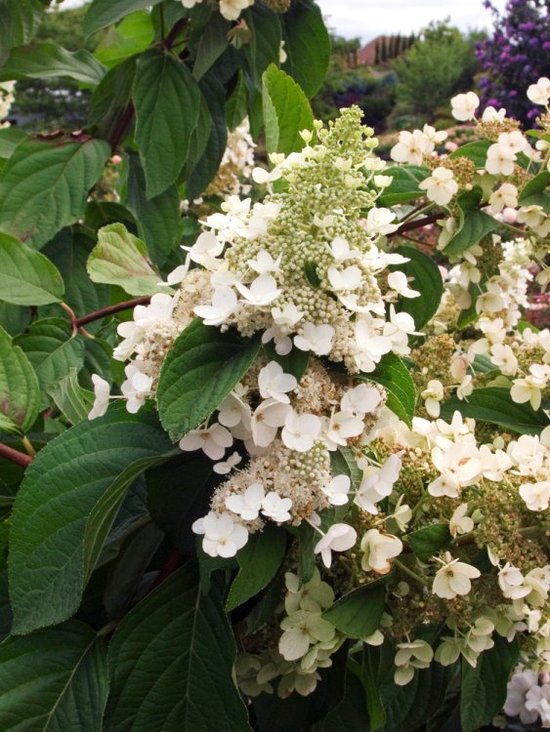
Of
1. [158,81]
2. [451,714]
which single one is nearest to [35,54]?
[158,81]

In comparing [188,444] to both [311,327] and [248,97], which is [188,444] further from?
[248,97]

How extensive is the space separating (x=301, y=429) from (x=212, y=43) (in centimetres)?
82

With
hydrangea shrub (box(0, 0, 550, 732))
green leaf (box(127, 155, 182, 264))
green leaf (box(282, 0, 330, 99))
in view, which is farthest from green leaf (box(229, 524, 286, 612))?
green leaf (box(282, 0, 330, 99))

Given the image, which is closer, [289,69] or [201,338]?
[201,338]

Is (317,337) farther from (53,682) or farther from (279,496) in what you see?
(53,682)

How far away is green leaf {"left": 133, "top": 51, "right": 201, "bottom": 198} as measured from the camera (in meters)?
1.20

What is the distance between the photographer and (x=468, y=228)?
35.6 inches

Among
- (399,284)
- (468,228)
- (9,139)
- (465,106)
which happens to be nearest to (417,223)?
(468,228)

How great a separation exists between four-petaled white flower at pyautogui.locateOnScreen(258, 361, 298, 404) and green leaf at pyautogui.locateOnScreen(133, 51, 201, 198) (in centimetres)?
72

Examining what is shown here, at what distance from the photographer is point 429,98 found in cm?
1491

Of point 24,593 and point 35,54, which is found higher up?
point 35,54

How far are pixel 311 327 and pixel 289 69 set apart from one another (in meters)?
0.92

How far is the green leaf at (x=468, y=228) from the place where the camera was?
898 mm

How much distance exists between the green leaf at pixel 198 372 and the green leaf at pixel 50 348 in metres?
0.44
